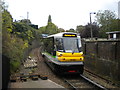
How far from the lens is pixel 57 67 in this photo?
1095 cm

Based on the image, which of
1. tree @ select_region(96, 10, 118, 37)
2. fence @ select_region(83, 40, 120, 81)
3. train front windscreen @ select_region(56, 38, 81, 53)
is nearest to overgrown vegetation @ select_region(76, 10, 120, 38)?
tree @ select_region(96, 10, 118, 37)

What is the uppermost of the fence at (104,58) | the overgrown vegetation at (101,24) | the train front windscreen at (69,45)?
the overgrown vegetation at (101,24)

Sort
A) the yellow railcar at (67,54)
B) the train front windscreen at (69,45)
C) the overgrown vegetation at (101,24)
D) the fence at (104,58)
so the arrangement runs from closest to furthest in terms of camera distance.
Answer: the yellow railcar at (67,54)
the train front windscreen at (69,45)
the fence at (104,58)
the overgrown vegetation at (101,24)

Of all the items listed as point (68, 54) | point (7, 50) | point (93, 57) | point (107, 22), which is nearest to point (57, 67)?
point (68, 54)

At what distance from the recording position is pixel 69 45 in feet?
37.6

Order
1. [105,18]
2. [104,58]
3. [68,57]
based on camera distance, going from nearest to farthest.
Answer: [68,57]
[104,58]
[105,18]

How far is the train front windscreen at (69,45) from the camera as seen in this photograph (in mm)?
11284

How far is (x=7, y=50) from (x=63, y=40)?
408cm

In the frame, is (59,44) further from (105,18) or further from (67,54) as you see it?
(105,18)

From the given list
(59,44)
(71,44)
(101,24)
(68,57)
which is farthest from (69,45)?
(101,24)

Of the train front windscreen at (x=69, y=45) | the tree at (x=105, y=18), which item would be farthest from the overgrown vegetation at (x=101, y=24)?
the train front windscreen at (x=69, y=45)

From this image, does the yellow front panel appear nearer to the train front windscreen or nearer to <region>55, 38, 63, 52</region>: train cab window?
the train front windscreen

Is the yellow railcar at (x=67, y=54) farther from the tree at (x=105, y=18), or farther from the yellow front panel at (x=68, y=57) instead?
the tree at (x=105, y=18)

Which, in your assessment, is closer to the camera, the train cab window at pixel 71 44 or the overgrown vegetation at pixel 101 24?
the train cab window at pixel 71 44
